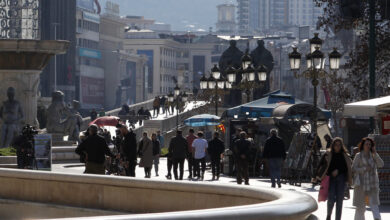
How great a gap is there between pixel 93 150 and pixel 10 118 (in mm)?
18486

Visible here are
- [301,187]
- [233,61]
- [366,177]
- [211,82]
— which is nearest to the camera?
[366,177]

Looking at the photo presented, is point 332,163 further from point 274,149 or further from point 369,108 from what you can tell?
point 274,149

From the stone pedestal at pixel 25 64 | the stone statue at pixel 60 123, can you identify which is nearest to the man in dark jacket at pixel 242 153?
the stone pedestal at pixel 25 64

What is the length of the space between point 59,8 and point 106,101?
49934 millimetres

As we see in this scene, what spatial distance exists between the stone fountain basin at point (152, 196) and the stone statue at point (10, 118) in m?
20.4

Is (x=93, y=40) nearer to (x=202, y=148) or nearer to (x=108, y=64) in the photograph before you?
(x=108, y=64)

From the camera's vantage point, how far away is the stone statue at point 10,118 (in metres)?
36.6

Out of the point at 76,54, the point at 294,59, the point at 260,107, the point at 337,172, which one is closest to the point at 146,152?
Result: the point at 294,59

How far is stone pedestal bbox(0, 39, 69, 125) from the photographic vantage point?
39188mm

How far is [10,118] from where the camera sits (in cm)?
3669

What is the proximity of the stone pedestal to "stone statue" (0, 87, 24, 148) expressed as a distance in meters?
1.98

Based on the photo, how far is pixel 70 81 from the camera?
477ft

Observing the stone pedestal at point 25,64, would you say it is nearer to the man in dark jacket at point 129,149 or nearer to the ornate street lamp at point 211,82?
the ornate street lamp at point 211,82

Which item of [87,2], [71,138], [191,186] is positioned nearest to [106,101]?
[87,2]
